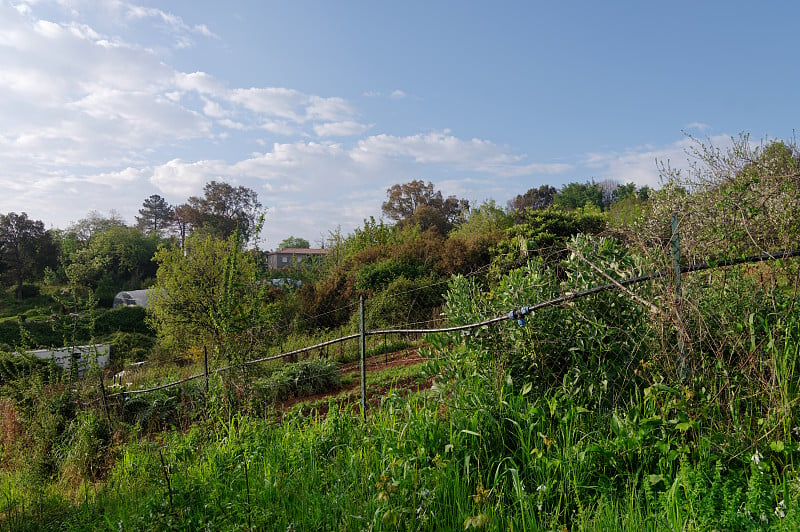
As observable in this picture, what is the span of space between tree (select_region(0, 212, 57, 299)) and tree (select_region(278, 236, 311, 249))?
35.7 m

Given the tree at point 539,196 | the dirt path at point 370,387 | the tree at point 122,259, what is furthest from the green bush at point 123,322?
the tree at point 539,196

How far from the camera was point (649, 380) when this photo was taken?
3.15 m

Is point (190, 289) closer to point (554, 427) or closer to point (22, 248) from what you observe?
point (554, 427)

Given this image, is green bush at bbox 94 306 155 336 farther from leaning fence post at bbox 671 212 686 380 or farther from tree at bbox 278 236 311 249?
tree at bbox 278 236 311 249

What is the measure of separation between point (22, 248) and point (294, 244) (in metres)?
40.6

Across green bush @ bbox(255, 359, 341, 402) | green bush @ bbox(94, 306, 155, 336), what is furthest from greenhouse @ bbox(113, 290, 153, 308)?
green bush @ bbox(255, 359, 341, 402)

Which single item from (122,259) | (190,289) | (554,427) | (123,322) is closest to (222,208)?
(122,259)

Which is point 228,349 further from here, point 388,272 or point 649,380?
point 388,272

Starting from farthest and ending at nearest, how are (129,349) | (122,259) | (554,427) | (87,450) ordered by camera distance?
(122,259) → (129,349) → (87,450) → (554,427)

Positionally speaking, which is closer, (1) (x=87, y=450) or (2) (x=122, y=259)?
(1) (x=87, y=450)

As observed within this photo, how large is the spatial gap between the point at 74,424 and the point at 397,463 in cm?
471

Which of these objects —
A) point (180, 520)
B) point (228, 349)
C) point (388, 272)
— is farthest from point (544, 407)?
point (388, 272)

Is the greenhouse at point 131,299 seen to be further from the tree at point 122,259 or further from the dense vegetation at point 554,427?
the dense vegetation at point 554,427

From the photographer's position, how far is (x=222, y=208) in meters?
46.2
